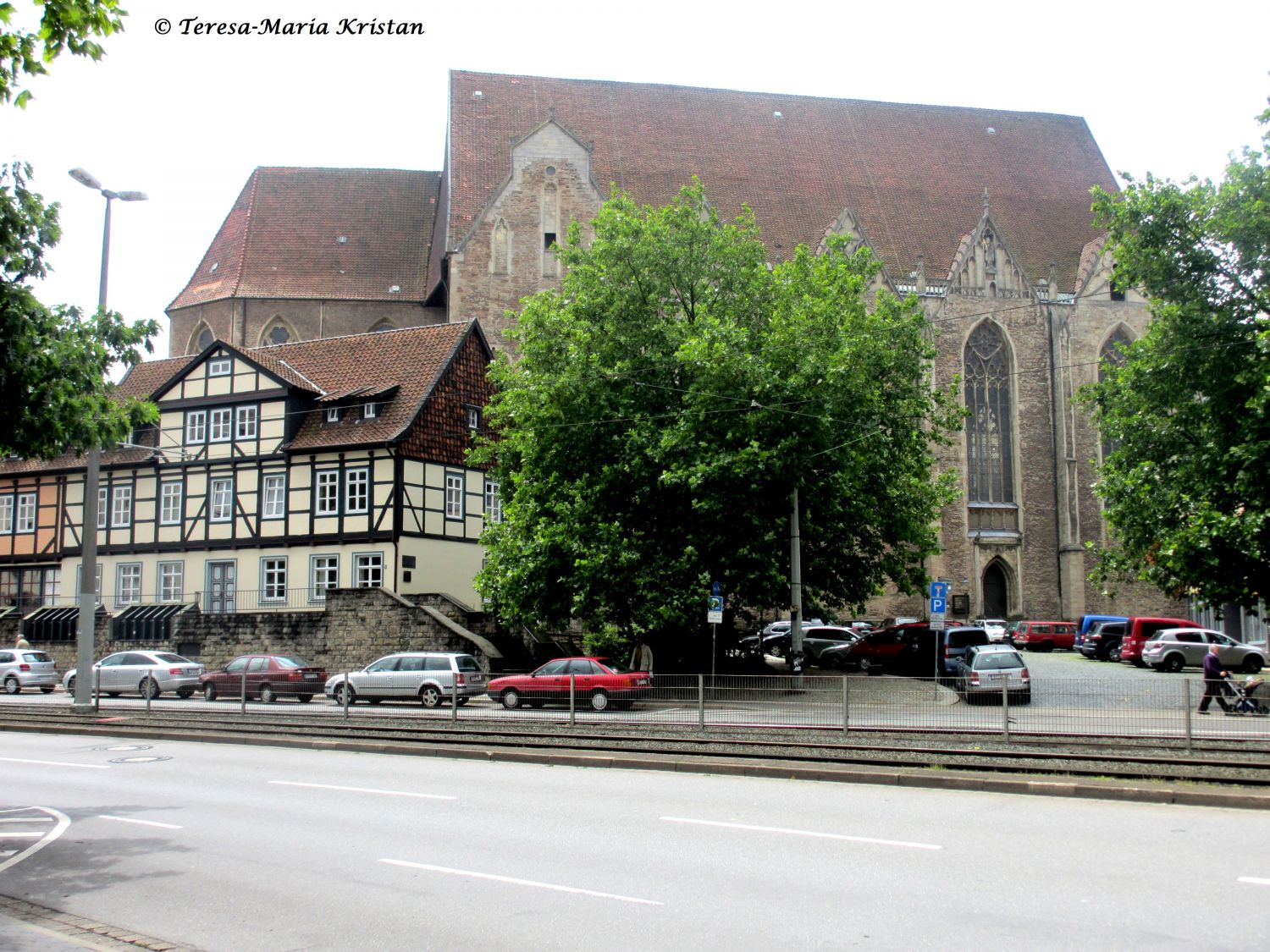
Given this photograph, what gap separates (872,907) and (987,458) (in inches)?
2079

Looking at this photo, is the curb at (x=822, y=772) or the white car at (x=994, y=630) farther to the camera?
the white car at (x=994, y=630)

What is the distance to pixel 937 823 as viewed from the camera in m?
10.6

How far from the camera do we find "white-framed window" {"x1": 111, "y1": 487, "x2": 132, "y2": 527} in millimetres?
41500

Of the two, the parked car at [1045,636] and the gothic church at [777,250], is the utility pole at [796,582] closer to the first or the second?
the parked car at [1045,636]

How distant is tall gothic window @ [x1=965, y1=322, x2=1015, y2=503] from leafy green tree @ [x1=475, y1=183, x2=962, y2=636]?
992 inches

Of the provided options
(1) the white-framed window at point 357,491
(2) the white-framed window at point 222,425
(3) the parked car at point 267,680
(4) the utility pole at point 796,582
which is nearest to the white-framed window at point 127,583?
(2) the white-framed window at point 222,425

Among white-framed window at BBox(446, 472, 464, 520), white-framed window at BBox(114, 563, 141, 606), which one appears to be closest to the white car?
white-framed window at BBox(446, 472, 464, 520)

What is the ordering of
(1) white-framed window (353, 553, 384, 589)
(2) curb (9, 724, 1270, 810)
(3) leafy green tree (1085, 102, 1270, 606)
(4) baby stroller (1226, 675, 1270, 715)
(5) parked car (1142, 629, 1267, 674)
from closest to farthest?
(2) curb (9, 724, 1270, 810), (4) baby stroller (1226, 675, 1270, 715), (3) leafy green tree (1085, 102, 1270, 606), (5) parked car (1142, 629, 1267, 674), (1) white-framed window (353, 553, 384, 589)

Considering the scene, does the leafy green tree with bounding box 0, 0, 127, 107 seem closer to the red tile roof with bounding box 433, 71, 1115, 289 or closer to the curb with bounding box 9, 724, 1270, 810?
the curb with bounding box 9, 724, 1270, 810

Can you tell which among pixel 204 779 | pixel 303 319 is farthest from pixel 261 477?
pixel 204 779

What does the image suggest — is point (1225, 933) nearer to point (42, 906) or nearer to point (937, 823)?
point (937, 823)

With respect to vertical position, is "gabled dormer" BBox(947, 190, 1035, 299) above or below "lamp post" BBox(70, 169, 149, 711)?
above

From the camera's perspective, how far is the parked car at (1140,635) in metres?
36.8

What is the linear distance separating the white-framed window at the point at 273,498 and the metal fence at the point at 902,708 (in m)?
13.9
